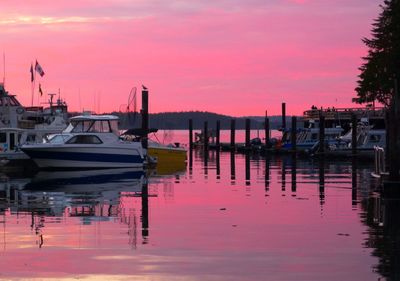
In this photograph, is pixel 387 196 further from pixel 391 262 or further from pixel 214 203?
pixel 391 262

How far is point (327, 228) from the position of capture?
74.6 ft

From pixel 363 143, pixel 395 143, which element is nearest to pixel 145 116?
pixel 363 143

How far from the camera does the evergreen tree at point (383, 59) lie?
81.2 m

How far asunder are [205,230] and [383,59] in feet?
208

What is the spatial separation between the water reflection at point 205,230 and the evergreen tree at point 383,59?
→ 44.5m

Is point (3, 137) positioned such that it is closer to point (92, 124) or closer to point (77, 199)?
point (92, 124)

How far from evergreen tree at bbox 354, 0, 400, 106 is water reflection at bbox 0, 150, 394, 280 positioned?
44.5 m

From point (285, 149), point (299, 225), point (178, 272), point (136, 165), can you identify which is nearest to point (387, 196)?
point (299, 225)

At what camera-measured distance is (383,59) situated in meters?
82.9

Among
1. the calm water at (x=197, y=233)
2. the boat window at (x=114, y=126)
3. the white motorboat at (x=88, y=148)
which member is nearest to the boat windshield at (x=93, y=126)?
the white motorboat at (x=88, y=148)

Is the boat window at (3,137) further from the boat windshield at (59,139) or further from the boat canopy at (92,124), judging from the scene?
the boat windshield at (59,139)

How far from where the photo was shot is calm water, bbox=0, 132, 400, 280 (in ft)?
54.3

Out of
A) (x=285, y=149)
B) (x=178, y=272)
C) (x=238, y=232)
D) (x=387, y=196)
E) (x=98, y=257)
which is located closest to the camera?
(x=178, y=272)

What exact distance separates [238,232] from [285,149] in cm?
6848
